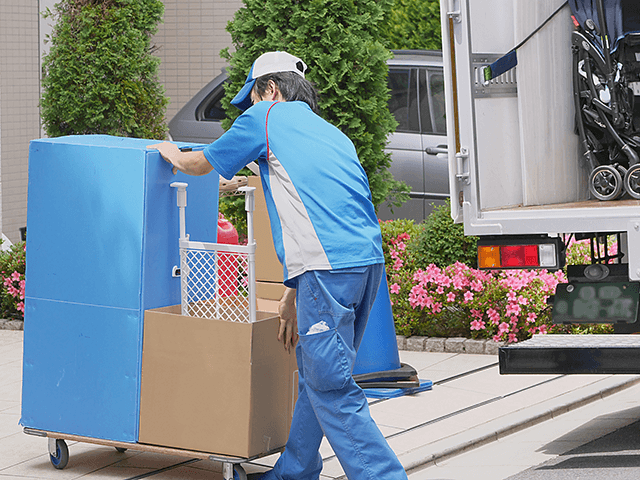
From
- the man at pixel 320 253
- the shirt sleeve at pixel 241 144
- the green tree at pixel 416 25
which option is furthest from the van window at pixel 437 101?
the shirt sleeve at pixel 241 144

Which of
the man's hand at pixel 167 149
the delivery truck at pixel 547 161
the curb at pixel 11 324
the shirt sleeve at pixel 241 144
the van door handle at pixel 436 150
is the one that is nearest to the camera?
the shirt sleeve at pixel 241 144

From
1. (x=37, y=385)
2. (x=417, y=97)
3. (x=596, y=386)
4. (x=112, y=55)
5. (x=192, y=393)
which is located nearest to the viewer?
(x=192, y=393)

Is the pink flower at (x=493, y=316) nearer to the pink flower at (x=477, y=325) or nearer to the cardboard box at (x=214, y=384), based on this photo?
the pink flower at (x=477, y=325)

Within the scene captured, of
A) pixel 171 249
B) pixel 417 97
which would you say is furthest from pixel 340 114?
pixel 171 249

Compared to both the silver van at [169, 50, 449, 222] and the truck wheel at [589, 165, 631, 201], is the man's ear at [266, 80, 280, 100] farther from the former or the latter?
the silver van at [169, 50, 449, 222]

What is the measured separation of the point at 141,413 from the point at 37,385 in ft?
1.84

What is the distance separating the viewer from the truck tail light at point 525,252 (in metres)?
5.19

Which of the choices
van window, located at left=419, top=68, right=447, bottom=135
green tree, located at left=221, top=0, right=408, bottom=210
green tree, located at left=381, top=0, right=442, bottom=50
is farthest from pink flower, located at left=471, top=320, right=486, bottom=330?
green tree, located at left=381, top=0, right=442, bottom=50

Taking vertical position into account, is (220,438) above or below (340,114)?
below

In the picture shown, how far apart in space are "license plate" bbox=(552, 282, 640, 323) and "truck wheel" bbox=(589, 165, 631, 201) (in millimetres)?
850

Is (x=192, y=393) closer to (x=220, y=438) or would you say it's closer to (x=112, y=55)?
(x=220, y=438)

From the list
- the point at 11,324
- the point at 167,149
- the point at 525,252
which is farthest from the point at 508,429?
the point at 11,324

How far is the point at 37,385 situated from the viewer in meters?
4.89

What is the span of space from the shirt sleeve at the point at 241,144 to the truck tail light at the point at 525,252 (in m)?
1.43
